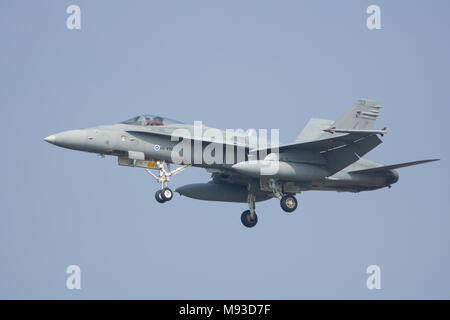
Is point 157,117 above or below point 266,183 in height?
above

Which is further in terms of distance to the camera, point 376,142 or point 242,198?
point 242,198

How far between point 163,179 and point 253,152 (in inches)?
124

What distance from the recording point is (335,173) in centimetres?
3231

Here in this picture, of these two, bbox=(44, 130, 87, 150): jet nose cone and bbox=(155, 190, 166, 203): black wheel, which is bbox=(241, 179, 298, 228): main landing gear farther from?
bbox=(44, 130, 87, 150): jet nose cone

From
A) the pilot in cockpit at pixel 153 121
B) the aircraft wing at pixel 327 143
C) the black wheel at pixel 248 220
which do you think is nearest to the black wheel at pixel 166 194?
the pilot in cockpit at pixel 153 121

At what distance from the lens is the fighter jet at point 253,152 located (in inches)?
1194

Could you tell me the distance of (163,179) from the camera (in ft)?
101

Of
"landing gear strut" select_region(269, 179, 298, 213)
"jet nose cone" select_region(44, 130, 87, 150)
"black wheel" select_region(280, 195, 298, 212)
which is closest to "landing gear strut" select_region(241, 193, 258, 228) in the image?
"landing gear strut" select_region(269, 179, 298, 213)

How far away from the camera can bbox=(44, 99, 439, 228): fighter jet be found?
99.5 ft

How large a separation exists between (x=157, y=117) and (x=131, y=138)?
1302mm

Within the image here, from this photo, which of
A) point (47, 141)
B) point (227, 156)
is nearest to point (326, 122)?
point (227, 156)

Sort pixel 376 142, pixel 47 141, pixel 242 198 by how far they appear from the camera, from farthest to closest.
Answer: pixel 242 198, pixel 376 142, pixel 47 141

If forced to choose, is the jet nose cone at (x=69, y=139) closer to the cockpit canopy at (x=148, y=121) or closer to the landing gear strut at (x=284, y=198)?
the cockpit canopy at (x=148, y=121)

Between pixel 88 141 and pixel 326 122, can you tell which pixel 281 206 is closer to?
pixel 326 122
